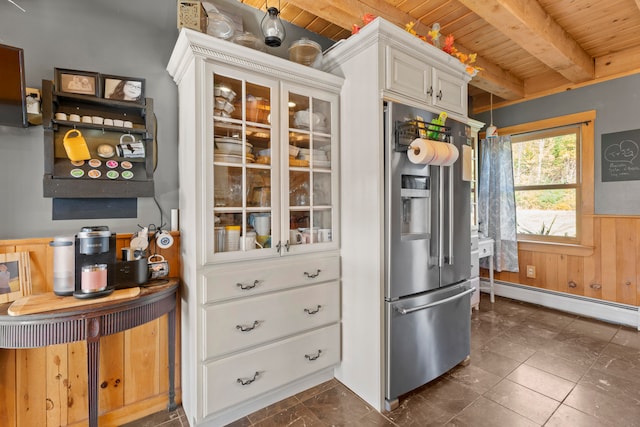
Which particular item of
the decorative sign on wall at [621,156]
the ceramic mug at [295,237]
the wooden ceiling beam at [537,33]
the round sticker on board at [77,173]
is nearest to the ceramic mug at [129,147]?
the round sticker on board at [77,173]

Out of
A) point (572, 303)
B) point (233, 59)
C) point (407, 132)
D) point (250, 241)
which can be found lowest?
point (572, 303)

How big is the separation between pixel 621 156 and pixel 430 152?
2.74 meters

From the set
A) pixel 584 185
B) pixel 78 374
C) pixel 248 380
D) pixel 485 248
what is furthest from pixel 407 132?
pixel 584 185

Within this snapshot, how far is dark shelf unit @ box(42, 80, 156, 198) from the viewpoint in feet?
4.99

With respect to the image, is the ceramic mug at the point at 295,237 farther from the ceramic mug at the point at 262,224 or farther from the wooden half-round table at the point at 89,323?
the wooden half-round table at the point at 89,323

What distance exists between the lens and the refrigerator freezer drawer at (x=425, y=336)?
72.9 inches

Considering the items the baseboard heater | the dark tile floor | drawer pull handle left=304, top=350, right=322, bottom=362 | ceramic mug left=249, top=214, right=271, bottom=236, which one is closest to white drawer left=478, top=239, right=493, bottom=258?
the baseboard heater

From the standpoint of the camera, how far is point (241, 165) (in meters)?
1.76

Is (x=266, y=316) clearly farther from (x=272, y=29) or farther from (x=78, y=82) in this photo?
(x=272, y=29)

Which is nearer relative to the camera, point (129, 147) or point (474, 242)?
point (129, 147)

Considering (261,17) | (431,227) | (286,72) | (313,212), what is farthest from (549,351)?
(261,17)

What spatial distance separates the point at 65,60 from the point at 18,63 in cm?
28

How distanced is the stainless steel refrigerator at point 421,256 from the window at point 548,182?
2.13 meters

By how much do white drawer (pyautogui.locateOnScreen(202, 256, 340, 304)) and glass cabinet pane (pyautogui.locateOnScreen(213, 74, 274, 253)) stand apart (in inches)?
4.6
